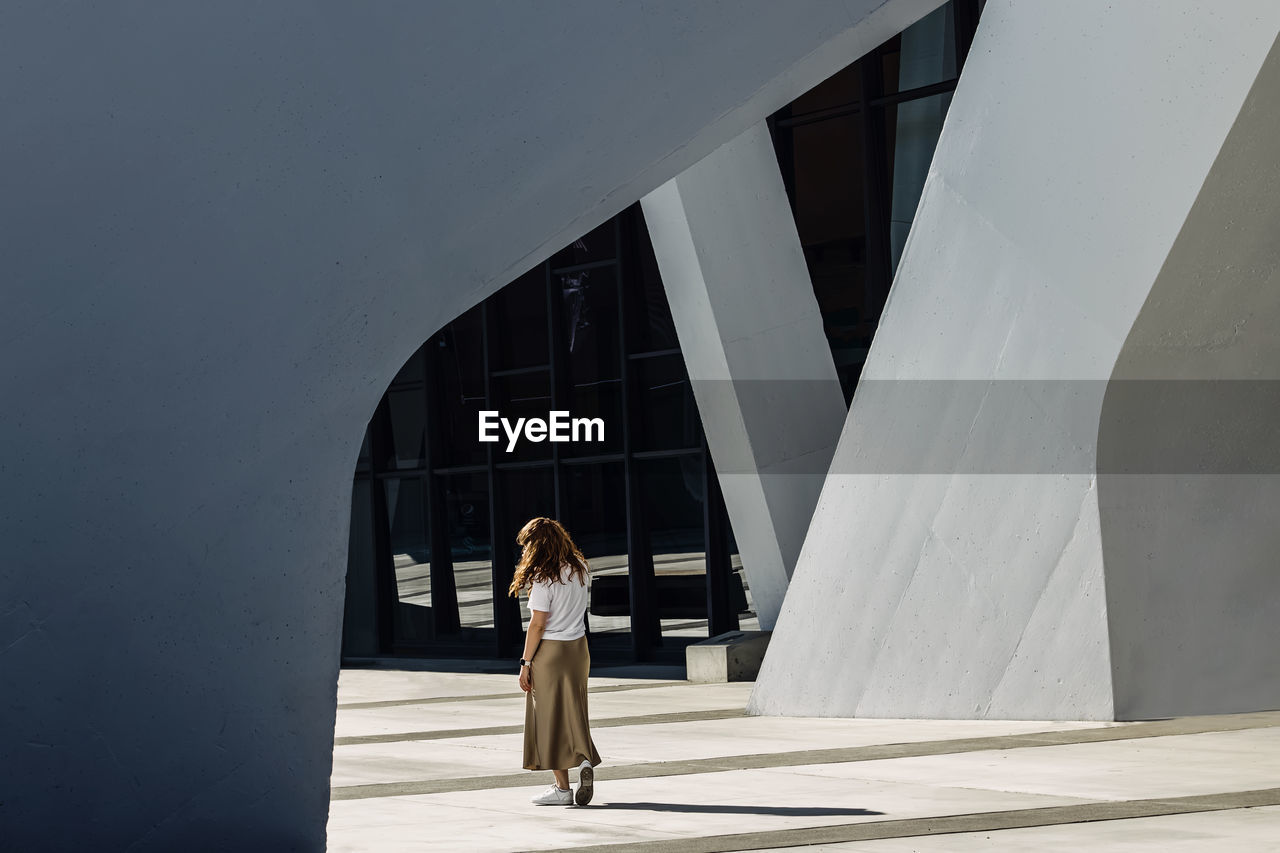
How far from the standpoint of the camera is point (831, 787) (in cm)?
959

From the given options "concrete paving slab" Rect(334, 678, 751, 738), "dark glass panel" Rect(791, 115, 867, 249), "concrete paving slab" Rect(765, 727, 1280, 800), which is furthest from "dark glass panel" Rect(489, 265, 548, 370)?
"concrete paving slab" Rect(765, 727, 1280, 800)

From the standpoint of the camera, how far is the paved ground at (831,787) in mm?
7684

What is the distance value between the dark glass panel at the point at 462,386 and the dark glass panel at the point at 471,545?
1.40ft

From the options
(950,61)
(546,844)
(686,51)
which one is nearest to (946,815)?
Answer: (546,844)

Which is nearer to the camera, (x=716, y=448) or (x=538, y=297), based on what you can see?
(x=716, y=448)

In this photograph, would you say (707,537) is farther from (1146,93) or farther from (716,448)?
(1146,93)

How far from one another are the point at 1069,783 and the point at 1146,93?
5.63m

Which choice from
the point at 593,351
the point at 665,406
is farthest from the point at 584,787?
the point at 593,351

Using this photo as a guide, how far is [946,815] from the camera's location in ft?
27.1

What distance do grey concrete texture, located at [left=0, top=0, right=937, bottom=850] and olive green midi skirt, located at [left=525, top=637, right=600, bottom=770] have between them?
2.51 m

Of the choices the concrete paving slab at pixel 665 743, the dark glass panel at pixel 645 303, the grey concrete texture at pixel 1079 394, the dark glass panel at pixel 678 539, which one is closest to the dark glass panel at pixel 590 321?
the dark glass panel at pixel 645 303

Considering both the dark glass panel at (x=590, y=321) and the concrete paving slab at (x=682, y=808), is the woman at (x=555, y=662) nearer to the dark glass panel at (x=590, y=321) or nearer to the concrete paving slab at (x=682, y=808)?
the concrete paving slab at (x=682, y=808)

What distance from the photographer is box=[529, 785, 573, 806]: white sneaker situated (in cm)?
930

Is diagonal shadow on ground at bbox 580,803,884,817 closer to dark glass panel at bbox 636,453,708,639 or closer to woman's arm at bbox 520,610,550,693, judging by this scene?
woman's arm at bbox 520,610,550,693
